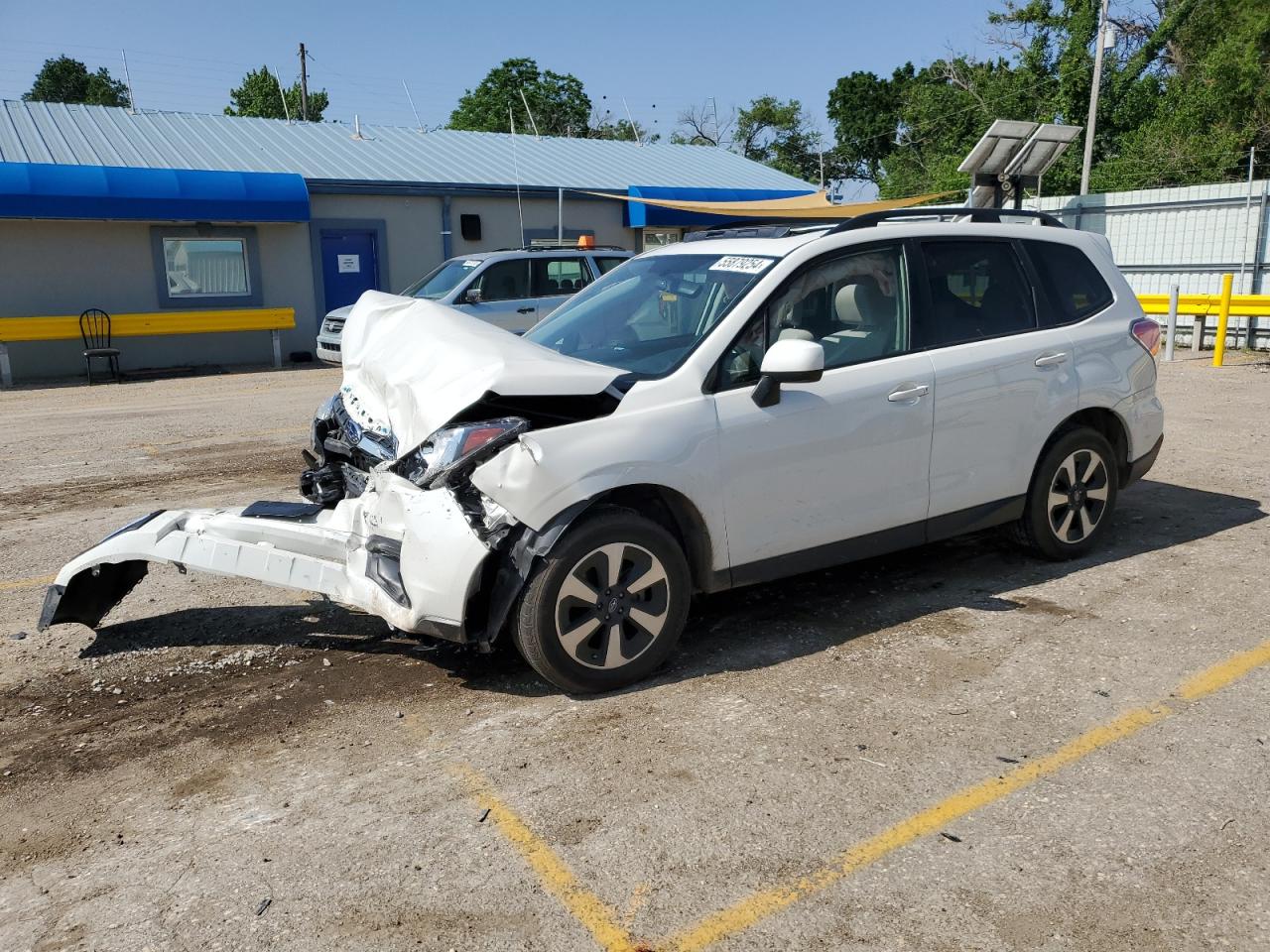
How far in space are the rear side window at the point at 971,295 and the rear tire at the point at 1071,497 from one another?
0.71m

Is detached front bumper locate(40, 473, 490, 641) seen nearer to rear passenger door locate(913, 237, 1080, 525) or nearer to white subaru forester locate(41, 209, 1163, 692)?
white subaru forester locate(41, 209, 1163, 692)

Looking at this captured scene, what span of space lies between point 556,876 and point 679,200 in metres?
21.5

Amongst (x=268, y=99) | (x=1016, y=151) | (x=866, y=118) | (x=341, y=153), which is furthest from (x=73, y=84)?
(x=1016, y=151)

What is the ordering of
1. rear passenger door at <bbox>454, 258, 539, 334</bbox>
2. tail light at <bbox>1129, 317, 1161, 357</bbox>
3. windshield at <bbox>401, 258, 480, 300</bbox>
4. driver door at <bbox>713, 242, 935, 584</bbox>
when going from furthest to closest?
windshield at <bbox>401, 258, 480, 300</bbox>, rear passenger door at <bbox>454, 258, 539, 334</bbox>, tail light at <bbox>1129, 317, 1161, 357</bbox>, driver door at <bbox>713, 242, 935, 584</bbox>

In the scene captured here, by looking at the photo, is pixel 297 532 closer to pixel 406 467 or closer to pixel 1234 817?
pixel 406 467

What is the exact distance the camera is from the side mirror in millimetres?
4094

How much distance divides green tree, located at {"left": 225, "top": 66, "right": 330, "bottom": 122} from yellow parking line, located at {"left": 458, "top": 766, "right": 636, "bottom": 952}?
59.0 metres

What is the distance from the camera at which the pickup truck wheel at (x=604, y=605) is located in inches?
151

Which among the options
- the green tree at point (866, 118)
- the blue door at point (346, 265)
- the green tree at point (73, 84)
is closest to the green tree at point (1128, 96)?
the green tree at point (866, 118)

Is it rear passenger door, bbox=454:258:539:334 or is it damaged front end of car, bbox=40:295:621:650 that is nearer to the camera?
damaged front end of car, bbox=40:295:621:650

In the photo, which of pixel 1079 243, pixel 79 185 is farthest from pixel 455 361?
pixel 79 185

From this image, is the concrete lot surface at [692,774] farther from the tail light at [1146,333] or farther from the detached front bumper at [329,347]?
the detached front bumper at [329,347]

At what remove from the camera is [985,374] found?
16.4 feet

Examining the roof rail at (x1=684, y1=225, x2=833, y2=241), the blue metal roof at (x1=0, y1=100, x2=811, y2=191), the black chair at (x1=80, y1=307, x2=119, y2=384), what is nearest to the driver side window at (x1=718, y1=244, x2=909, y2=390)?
the roof rail at (x1=684, y1=225, x2=833, y2=241)
